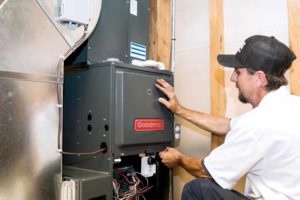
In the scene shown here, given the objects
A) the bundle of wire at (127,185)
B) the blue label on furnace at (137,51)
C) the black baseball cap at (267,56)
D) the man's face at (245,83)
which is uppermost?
the blue label on furnace at (137,51)

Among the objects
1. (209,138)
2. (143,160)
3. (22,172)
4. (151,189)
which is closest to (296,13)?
(209,138)

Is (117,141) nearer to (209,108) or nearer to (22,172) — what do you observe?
(22,172)

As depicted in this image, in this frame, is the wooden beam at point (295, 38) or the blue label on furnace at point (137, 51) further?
the blue label on furnace at point (137, 51)

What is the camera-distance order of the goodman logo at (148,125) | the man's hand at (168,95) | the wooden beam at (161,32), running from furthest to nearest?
the wooden beam at (161,32) → the man's hand at (168,95) → the goodman logo at (148,125)

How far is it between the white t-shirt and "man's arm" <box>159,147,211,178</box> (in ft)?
0.48

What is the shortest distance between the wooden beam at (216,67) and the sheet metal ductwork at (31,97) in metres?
0.98

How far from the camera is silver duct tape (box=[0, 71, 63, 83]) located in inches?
49.9

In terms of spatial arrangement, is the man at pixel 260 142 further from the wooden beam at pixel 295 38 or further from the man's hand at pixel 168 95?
the man's hand at pixel 168 95

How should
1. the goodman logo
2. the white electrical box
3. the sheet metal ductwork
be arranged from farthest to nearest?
the goodman logo < the white electrical box < the sheet metal ductwork

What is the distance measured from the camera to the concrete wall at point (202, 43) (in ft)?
6.15

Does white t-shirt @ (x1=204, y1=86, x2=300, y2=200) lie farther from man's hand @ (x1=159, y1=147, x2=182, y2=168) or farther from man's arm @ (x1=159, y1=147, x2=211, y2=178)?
man's hand @ (x1=159, y1=147, x2=182, y2=168)

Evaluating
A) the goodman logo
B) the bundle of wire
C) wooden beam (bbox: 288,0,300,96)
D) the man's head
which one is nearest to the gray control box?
the goodman logo

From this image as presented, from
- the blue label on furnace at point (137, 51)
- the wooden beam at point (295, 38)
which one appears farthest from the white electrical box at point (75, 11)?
the wooden beam at point (295, 38)

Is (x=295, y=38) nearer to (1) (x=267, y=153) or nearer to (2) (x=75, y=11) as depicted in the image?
(1) (x=267, y=153)
